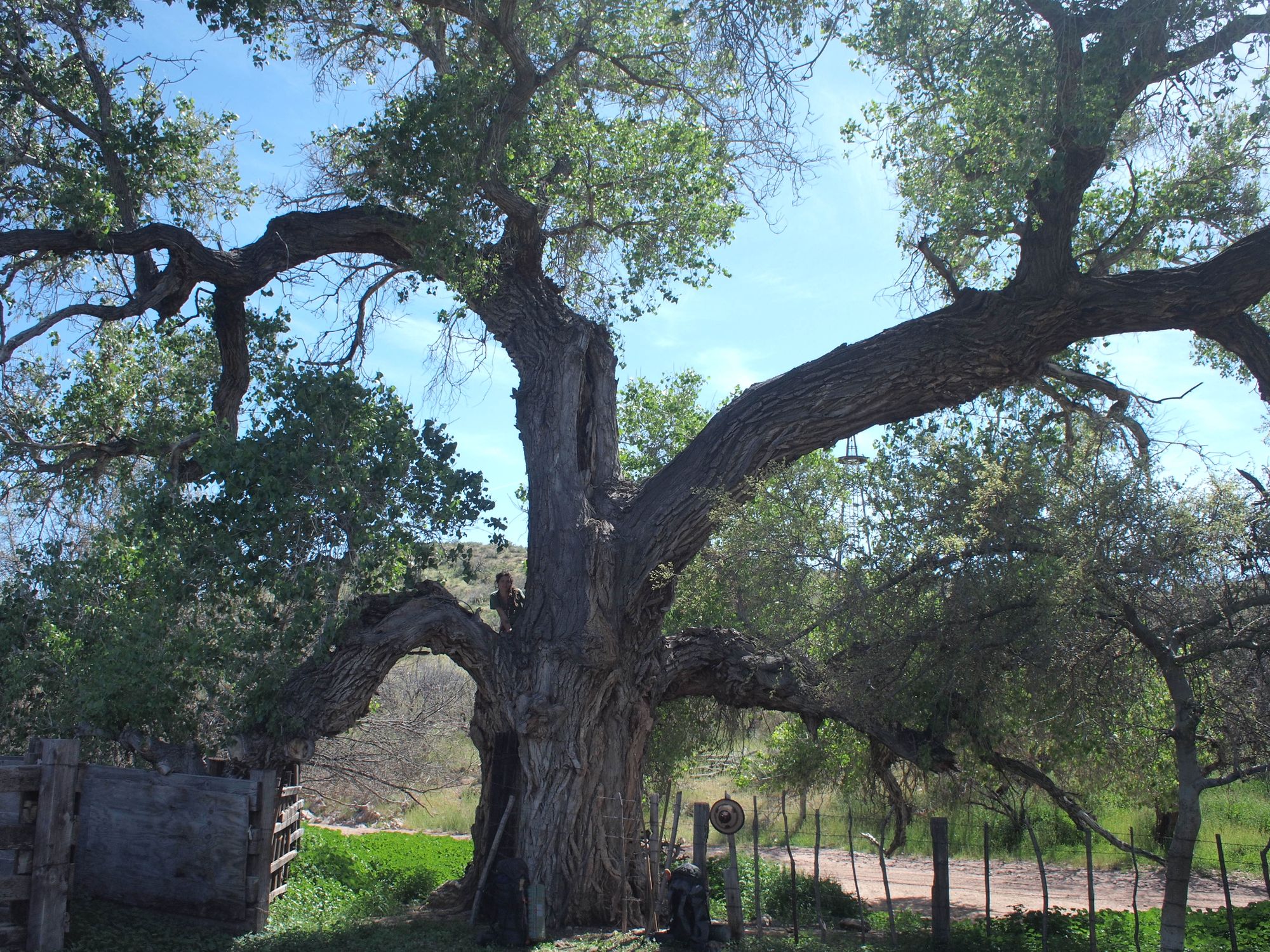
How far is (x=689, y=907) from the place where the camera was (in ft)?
28.6

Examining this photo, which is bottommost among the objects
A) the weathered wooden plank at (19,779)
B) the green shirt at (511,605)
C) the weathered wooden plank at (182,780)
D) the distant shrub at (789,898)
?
the distant shrub at (789,898)

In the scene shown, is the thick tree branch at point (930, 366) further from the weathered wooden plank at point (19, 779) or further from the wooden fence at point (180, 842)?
the weathered wooden plank at point (19, 779)

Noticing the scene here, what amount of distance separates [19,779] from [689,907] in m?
5.46

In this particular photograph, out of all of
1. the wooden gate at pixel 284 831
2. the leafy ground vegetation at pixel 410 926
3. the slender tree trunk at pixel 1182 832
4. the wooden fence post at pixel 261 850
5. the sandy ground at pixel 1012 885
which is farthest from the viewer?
the sandy ground at pixel 1012 885

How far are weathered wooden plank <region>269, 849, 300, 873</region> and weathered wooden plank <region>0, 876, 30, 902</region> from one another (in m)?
2.11

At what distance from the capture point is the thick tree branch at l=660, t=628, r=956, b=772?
9742mm

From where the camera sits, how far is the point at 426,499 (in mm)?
9797

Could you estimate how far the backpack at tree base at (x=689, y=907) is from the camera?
8.61 metres

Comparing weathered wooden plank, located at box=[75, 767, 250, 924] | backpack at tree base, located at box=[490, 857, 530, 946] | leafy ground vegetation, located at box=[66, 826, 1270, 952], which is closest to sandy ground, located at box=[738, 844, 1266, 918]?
leafy ground vegetation, located at box=[66, 826, 1270, 952]

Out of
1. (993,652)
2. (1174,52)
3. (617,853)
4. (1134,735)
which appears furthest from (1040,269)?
(617,853)

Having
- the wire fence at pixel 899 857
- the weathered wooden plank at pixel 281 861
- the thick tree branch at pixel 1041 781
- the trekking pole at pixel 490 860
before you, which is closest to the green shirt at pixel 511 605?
the trekking pole at pixel 490 860

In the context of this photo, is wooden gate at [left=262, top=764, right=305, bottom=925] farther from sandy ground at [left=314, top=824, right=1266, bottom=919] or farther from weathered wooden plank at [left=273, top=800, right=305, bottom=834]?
sandy ground at [left=314, top=824, right=1266, bottom=919]

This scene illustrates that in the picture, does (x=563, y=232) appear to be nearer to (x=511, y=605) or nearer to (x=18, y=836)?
(x=511, y=605)

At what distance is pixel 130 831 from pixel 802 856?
17856 millimetres
